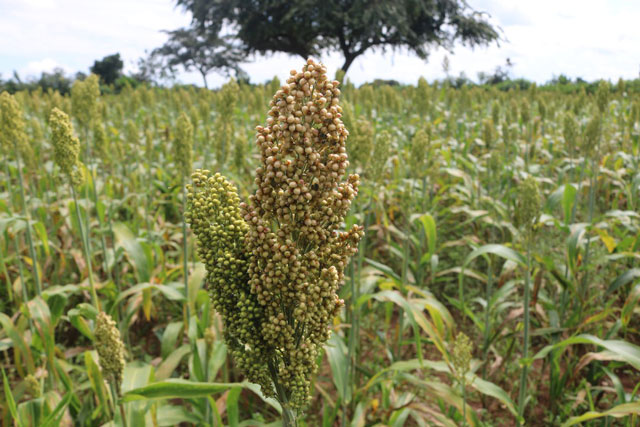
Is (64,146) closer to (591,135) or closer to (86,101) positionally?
(86,101)

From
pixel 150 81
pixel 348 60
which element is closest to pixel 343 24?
pixel 348 60

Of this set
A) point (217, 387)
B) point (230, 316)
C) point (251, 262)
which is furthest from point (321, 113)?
point (217, 387)

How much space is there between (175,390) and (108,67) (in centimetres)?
5334

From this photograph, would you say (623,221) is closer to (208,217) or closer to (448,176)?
(448,176)

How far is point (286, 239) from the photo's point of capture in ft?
3.36

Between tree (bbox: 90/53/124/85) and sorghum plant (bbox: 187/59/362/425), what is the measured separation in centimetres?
5167

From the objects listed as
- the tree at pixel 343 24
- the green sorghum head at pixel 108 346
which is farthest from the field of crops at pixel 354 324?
the tree at pixel 343 24

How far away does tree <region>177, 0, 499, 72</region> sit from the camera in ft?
116

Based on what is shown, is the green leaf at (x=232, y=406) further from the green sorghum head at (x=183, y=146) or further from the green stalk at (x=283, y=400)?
A: the green sorghum head at (x=183, y=146)

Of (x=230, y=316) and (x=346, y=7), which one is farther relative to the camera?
(x=346, y=7)

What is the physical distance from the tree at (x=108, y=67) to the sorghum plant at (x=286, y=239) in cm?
5167

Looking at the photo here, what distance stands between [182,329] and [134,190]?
307 centimetres

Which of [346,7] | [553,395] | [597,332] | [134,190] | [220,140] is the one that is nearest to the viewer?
[553,395]

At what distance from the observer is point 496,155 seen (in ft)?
16.5
